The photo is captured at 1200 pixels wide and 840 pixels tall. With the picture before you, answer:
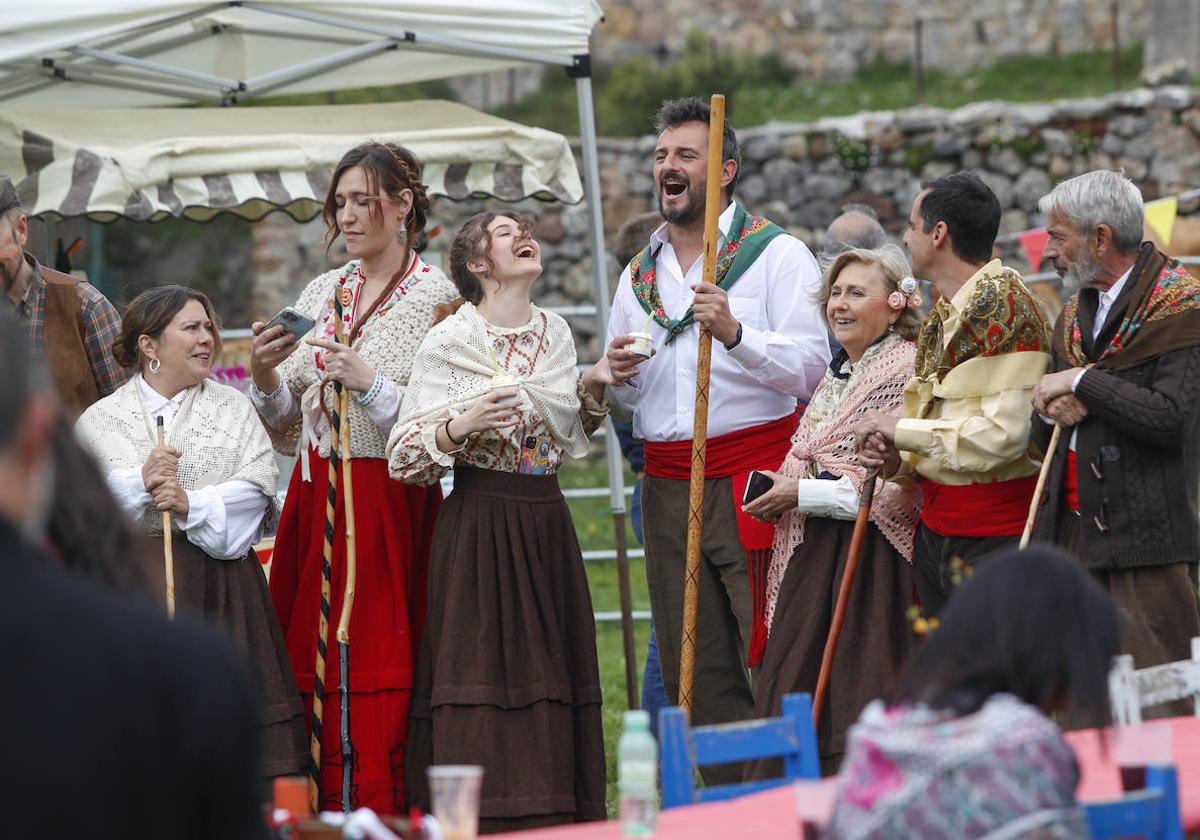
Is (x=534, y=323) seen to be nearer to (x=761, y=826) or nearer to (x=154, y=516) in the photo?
(x=154, y=516)

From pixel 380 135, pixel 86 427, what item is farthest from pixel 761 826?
pixel 380 135

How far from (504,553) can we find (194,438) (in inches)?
39.0

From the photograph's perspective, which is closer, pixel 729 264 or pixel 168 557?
pixel 168 557

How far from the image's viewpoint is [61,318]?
517 cm

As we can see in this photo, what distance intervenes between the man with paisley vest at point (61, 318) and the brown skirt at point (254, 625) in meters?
0.66

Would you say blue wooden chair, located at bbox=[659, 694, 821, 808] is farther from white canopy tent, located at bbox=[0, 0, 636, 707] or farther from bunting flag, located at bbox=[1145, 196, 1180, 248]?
bunting flag, located at bbox=[1145, 196, 1180, 248]

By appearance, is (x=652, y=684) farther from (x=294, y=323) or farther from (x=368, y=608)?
(x=294, y=323)

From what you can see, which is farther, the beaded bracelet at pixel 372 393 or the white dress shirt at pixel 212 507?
the beaded bracelet at pixel 372 393

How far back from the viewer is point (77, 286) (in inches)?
207

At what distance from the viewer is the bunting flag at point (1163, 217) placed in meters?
8.88

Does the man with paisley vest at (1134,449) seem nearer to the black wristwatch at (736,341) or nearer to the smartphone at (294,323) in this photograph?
the black wristwatch at (736,341)

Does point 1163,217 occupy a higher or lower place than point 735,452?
higher

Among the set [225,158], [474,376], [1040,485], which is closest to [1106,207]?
[1040,485]

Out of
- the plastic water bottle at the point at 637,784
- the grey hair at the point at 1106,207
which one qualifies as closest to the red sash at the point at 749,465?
the grey hair at the point at 1106,207
